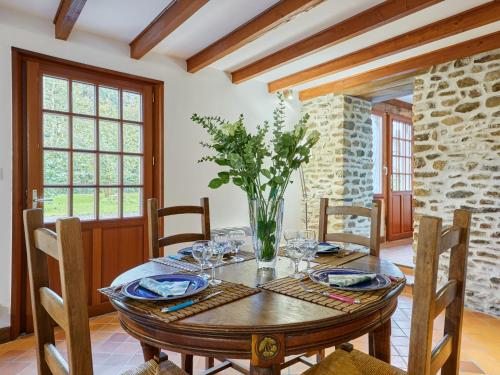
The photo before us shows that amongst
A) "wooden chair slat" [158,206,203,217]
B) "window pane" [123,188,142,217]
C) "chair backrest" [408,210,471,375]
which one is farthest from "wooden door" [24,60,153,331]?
"chair backrest" [408,210,471,375]

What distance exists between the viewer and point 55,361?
104 centimetres

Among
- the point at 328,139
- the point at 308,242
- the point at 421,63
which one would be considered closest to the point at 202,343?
the point at 308,242

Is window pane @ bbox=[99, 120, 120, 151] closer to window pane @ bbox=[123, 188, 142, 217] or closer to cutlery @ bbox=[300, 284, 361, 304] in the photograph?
window pane @ bbox=[123, 188, 142, 217]

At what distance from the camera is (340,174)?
14.5ft

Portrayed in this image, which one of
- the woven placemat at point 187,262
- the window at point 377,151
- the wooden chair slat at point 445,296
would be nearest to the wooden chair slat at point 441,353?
→ the wooden chair slat at point 445,296

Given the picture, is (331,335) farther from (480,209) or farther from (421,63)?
(421,63)

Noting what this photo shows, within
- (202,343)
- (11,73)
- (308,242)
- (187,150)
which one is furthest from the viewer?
(187,150)

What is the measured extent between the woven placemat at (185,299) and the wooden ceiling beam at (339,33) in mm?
2259

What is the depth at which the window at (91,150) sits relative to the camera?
2.91m

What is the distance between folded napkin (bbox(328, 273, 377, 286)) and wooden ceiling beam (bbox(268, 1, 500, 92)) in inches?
96.6

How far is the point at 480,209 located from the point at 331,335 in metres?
2.82

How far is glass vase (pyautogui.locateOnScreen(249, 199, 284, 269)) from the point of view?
1.57 m

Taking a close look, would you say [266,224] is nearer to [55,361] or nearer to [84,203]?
[55,361]

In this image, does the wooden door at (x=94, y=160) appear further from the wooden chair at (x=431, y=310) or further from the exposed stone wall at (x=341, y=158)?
the wooden chair at (x=431, y=310)
